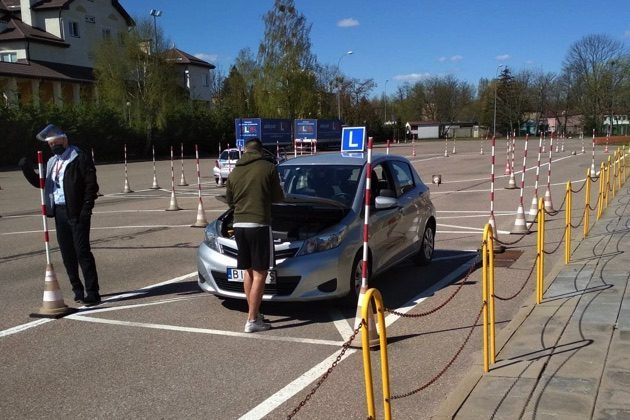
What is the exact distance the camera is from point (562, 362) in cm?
446

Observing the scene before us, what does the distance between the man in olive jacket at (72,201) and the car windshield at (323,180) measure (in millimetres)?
2366

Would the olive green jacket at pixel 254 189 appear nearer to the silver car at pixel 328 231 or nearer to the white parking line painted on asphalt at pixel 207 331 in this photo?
the silver car at pixel 328 231

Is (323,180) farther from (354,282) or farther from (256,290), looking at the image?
(256,290)

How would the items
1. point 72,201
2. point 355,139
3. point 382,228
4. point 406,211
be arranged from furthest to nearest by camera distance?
point 355,139 < point 406,211 < point 382,228 < point 72,201

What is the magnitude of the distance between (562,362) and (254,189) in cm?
300

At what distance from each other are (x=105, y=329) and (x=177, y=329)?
2.37ft

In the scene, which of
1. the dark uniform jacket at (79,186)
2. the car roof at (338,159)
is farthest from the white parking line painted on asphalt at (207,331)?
the car roof at (338,159)

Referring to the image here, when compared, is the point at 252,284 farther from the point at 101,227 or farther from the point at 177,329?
the point at 101,227

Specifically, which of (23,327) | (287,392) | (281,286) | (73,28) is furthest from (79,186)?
(73,28)

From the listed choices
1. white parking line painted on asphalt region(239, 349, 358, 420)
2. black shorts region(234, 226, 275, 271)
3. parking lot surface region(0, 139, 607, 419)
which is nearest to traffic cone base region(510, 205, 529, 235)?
parking lot surface region(0, 139, 607, 419)

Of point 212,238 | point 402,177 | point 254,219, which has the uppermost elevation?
point 402,177

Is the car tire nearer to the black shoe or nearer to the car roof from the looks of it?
the car roof

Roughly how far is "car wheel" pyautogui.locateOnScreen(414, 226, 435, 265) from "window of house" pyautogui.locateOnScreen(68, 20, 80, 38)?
54864 millimetres

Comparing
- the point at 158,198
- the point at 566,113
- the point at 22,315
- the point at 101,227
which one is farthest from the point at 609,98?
the point at 22,315
